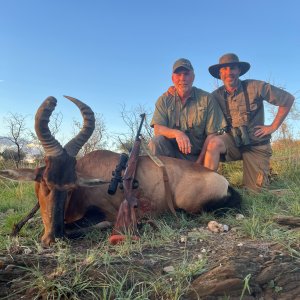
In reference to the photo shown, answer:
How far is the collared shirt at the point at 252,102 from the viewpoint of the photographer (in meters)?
5.71

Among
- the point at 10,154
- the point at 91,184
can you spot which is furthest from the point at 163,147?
the point at 10,154

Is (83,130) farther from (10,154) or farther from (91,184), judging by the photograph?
(10,154)

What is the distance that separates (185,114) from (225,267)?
11.5 feet

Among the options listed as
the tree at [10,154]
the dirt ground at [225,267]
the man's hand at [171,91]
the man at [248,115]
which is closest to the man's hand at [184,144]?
the man at [248,115]

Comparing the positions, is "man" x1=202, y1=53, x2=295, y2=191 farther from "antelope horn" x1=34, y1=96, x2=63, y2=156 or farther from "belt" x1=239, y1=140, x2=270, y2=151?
"antelope horn" x1=34, y1=96, x2=63, y2=156

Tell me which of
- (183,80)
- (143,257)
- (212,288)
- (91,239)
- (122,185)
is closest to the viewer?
(212,288)

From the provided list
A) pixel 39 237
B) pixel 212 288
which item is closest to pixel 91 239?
pixel 39 237

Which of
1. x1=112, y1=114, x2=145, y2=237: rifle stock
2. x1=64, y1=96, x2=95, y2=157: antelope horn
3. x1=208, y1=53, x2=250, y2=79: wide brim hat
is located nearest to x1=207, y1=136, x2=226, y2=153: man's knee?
x1=208, y1=53, x2=250, y2=79: wide brim hat

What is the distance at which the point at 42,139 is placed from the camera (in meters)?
3.53

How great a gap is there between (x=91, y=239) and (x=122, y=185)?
602 millimetres

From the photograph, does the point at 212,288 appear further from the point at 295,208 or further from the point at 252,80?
the point at 252,80

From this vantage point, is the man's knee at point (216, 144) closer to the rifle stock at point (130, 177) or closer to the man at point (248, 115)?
the man at point (248, 115)

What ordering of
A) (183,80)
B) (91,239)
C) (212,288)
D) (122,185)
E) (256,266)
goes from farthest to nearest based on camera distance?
1. (183,80)
2. (122,185)
3. (91,239)
4. (256,266)
5. (212,288)

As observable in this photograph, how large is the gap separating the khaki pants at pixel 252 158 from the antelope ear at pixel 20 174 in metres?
3.09
